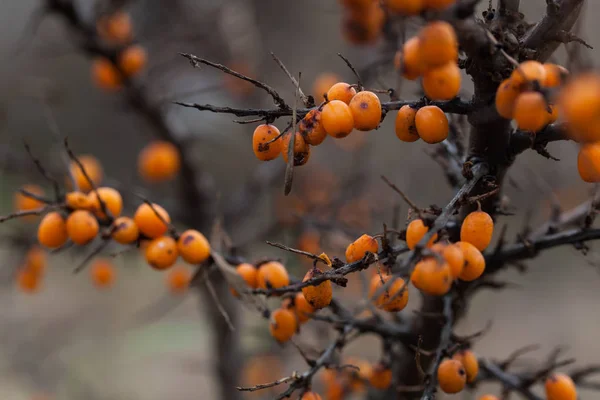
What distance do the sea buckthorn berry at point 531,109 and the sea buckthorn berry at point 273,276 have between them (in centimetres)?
45

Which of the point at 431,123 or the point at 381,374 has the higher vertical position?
the point at 431,123

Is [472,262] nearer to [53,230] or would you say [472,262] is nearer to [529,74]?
[529,74]

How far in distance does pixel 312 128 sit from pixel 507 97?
8.1 inches

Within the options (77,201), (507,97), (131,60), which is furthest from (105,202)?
(131,60)

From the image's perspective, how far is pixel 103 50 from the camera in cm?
146

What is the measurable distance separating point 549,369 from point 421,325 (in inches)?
8.0

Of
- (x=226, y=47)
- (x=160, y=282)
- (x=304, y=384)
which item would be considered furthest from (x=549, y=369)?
(x=160, y=282)

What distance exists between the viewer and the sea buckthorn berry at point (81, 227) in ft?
2.66

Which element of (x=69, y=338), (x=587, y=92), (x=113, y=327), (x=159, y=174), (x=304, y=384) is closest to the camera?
(x=587, y=92)

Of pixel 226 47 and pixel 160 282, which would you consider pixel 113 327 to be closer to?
pixel 160 282

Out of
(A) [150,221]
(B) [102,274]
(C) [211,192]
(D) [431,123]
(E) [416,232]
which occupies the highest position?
(D) [431,123]

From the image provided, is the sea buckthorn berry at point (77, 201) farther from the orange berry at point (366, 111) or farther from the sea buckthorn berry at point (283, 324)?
the orange berry at point (366, 111)

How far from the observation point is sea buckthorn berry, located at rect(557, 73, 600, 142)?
1.27 ft

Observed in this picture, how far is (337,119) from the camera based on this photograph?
558 mm
